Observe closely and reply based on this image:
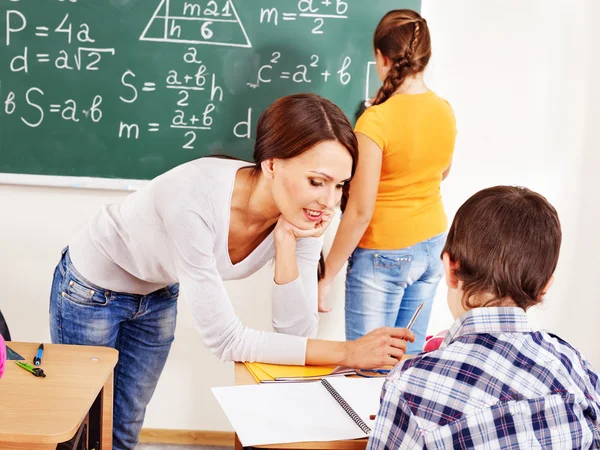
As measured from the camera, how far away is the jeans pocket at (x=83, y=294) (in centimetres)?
176

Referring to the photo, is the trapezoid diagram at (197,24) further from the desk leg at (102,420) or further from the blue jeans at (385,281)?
the desk leg at (102,420)

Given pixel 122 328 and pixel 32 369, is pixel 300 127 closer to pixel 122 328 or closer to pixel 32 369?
pixel 32 369

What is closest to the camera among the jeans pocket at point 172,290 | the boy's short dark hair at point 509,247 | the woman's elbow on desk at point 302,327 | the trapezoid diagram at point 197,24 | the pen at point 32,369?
the boy's short dark hair at point 509,247

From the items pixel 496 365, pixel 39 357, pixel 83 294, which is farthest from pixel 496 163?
pixel 39 357

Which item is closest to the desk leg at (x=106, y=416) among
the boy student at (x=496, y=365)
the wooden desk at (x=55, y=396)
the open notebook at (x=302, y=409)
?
the wooden desk at (x=55, y=396)

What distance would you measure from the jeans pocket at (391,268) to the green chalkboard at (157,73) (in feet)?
2.30

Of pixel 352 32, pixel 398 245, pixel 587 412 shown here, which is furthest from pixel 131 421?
pixel 352 32

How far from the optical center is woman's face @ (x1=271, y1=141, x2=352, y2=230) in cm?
148

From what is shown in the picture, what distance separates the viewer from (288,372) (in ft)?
4.79

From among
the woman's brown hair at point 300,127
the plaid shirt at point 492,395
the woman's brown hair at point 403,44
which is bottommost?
the plaid shirt at point 492,395

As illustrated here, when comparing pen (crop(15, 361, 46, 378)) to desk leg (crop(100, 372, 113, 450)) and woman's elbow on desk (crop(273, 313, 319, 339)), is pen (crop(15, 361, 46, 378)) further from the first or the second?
woman's elbow on desk (crop(273, 313, 319, 339))

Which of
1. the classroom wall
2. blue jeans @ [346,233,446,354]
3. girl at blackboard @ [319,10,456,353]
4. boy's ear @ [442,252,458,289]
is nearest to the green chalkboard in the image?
the classroom wall

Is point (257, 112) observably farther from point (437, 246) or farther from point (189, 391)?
point (189, 391)

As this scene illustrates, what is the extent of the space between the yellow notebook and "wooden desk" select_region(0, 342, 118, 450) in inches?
12.6
